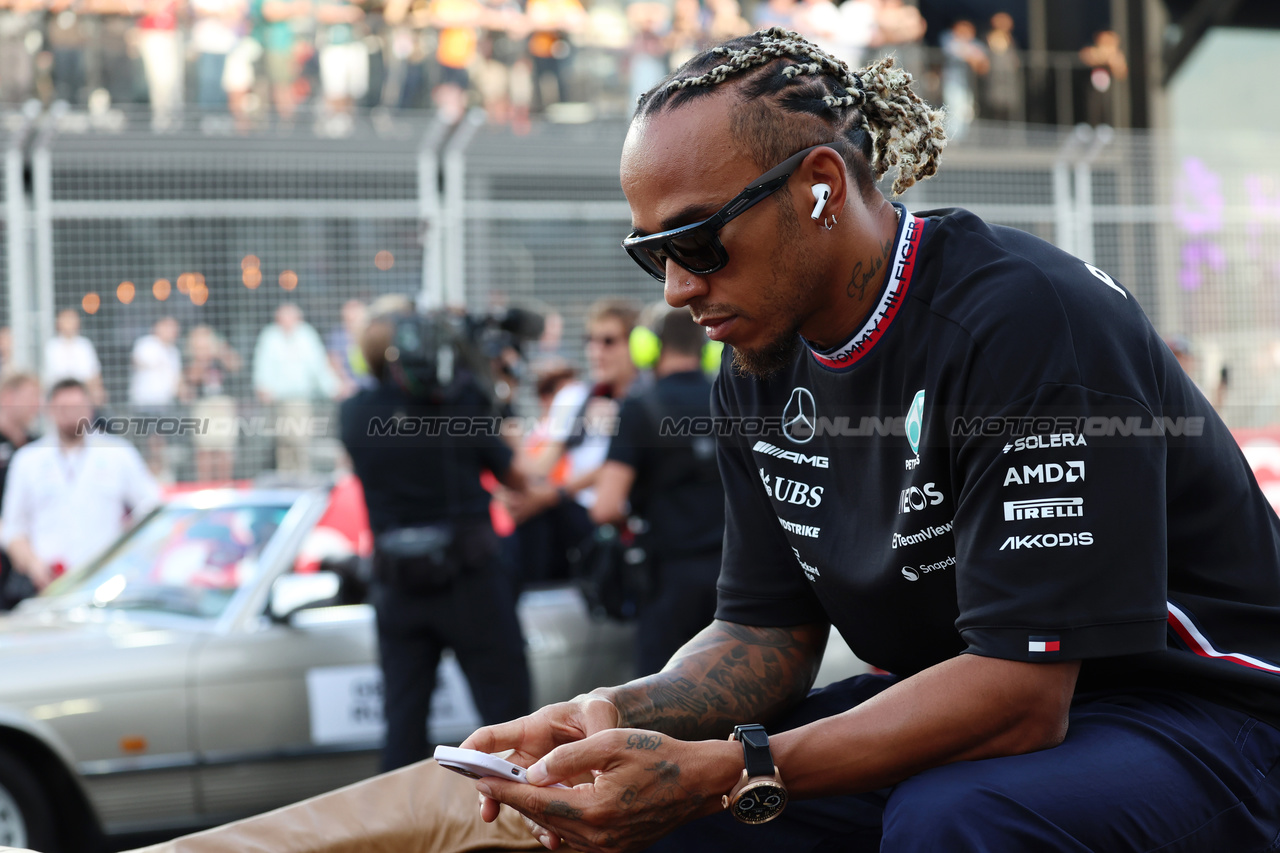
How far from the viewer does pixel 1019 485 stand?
1690 millimetres

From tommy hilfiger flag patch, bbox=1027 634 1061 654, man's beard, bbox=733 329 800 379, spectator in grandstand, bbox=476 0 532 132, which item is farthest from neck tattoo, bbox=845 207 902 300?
spectator in grandstand, bbox=476 0 532 132

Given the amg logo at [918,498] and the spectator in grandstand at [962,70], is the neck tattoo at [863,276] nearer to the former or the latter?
the amg logo at [918,498]

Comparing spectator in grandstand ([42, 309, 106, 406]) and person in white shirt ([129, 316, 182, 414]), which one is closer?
spectator in grandstand ([42, 309, 106, 406])

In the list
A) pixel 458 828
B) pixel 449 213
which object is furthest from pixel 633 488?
pixel 449 213

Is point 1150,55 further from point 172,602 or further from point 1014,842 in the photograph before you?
point 1014,842

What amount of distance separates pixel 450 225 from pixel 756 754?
776 cm

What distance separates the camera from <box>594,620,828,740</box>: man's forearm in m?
2.03

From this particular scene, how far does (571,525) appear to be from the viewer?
6277 millimetres

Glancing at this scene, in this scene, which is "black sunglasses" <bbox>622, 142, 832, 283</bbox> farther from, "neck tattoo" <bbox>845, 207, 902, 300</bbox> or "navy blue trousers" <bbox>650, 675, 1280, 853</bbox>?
"navy blue trousers" <bbox>650, 675, 1280, 853</bbox>

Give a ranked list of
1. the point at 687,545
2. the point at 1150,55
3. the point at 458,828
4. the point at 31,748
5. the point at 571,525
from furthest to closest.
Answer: the point at 1150,55 < the point at 571,525 < the point at 687,545 < the point at 31,748 < the point at 458,828

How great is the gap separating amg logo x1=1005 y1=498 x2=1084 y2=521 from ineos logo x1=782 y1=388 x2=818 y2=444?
44 cm

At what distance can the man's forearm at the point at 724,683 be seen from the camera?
2033 mm

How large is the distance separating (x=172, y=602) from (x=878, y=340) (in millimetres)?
3752

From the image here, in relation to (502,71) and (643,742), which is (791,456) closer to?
(643,742)
